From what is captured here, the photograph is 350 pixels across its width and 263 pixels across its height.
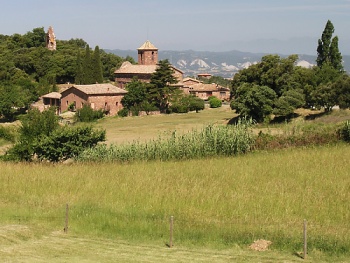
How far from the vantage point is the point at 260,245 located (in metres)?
13.3

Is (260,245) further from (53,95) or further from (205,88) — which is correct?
(205,88)

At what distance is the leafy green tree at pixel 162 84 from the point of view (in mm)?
65625

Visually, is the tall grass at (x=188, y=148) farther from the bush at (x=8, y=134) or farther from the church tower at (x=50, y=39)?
the church tower at (x=50, y=39)

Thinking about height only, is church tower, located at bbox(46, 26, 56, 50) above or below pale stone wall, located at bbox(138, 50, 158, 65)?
above

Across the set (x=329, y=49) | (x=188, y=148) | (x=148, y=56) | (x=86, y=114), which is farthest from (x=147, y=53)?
(x=188, y=148)

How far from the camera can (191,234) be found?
1437 centimetres

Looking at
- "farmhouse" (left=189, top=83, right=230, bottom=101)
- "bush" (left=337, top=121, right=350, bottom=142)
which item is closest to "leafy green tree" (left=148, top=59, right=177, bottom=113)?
"farmhouse" (left=189, top=83, right=230, bottom=101)

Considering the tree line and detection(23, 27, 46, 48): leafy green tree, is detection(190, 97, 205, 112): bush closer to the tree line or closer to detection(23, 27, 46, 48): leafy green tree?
the tree line

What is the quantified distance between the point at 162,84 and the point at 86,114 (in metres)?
11.1

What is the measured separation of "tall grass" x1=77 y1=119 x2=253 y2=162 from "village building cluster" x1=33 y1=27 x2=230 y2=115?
121 feet

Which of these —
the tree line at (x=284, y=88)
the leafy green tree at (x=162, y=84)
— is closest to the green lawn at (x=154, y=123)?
the leafy green tree at (x=162, y=84)

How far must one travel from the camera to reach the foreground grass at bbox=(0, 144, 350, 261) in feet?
46.9

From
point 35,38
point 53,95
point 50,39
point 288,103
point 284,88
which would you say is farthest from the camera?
point 35,38

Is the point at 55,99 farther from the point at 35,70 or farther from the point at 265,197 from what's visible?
the point at 265,197
